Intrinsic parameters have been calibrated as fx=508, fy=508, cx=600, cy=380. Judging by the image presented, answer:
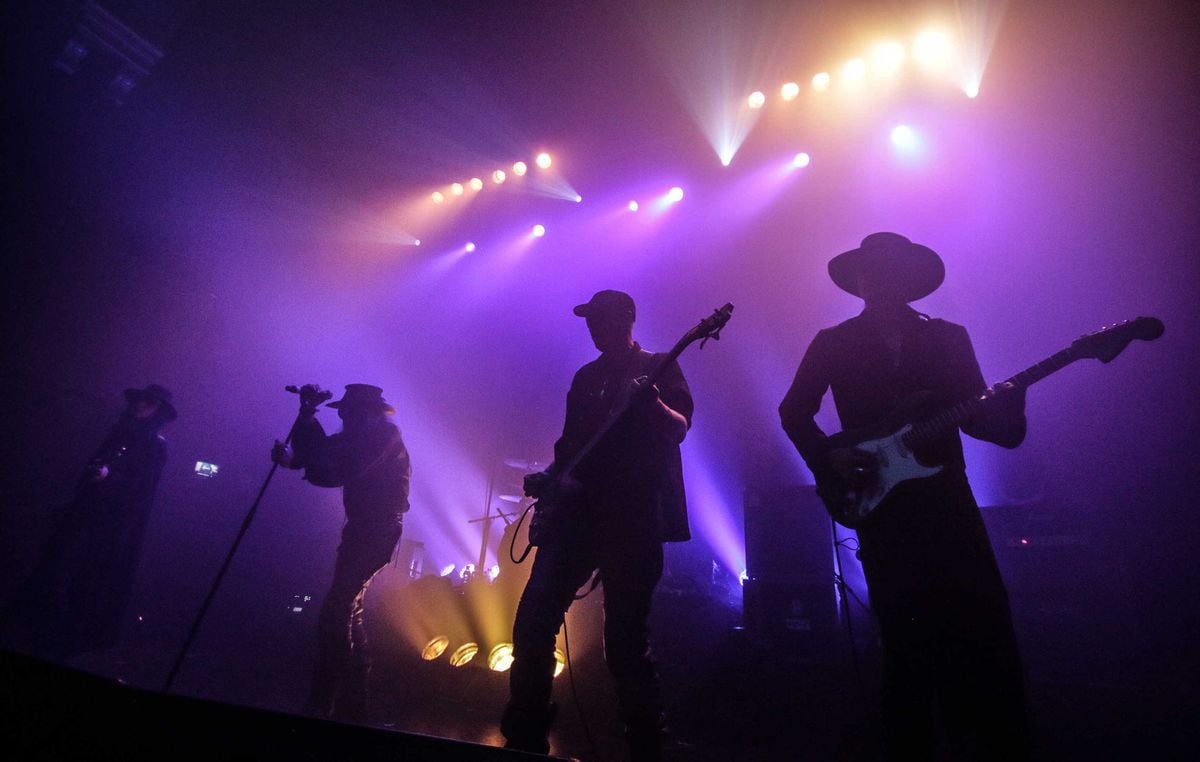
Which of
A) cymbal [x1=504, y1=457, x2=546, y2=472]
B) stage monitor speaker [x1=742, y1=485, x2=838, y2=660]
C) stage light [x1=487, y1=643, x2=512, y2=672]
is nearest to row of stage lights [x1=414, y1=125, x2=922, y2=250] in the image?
cymbal [x1=504, y1=457, x2=546, y2=472]

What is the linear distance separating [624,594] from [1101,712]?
3947mm

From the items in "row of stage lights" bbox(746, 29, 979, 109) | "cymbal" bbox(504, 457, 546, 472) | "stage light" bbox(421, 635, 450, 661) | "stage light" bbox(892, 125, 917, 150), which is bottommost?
"stage light" bbox(421, 635, 450, 661)

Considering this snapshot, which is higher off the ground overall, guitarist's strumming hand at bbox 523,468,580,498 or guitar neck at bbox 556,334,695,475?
guitar neck at bbox 556,334,695,475

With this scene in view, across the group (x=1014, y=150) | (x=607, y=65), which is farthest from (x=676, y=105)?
(x=1014, y=150)

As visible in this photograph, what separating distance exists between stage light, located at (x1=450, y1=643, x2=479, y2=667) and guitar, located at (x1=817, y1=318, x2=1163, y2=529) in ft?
14.3

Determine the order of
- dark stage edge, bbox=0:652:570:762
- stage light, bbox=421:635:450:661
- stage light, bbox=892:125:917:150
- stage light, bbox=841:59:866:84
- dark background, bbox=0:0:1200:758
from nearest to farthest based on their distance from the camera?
dark stage edge, bbox=0:652:570:762 < stage light, bbox=421:635:450:661 < dark background, bbox=0:0:1200:758 < stage light, bbox=841:59:866:84 < stage light, bbox=892:125:917:150

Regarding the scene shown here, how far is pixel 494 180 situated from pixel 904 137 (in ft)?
26.2

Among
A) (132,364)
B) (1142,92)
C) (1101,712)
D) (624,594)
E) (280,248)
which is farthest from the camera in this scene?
(280,248)

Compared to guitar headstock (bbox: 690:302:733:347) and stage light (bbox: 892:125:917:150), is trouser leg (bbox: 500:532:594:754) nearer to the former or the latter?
guitar headstock (bbox: 690:302:733:347)

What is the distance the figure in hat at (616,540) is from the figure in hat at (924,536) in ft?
2.50

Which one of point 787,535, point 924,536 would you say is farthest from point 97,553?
point 787,535

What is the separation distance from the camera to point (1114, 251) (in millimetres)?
6902

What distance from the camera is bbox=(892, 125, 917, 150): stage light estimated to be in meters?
8.65

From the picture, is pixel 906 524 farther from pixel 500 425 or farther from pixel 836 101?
pixel 500 425
